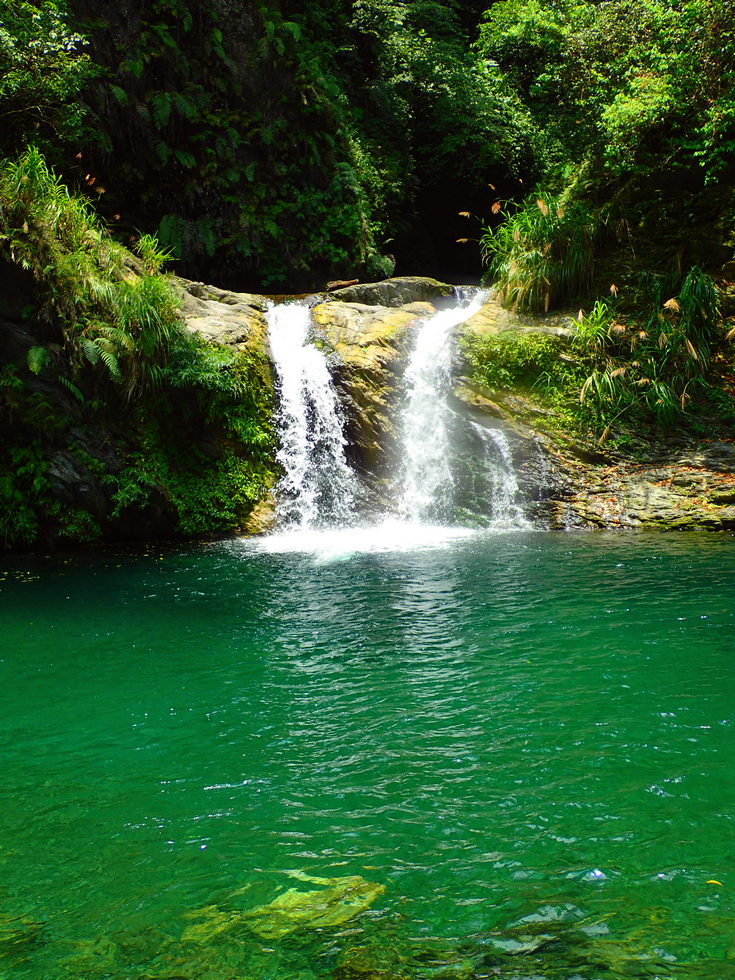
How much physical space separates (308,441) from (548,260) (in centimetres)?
571

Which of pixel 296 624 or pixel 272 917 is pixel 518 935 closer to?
pixel 272 917

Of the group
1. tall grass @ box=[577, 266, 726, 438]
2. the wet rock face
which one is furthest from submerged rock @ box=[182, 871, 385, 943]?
tall grass @ box=[577, 266, 726, 438]

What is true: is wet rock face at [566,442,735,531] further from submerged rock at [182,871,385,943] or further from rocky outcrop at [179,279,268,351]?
submerged rock at [182,871,385,943]

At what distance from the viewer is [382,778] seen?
11.2 feet

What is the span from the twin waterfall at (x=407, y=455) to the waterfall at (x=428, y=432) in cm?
2

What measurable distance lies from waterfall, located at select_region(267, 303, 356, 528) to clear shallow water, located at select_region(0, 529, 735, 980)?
4.10m

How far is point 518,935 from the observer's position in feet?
7.39

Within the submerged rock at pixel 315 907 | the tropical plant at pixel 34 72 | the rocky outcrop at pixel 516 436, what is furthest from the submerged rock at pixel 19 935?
the tropical plant at pixel 34 72

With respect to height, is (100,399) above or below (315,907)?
above

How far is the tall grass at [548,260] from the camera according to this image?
12.9 m

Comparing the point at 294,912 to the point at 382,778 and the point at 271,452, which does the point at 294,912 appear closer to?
the point at 382,778

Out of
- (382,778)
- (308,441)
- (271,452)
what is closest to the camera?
(382,778)

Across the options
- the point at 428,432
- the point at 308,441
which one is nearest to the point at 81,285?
the point at 308,441

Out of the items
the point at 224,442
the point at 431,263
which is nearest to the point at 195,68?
the point at 431,263
